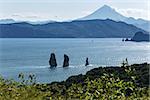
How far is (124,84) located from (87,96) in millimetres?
593

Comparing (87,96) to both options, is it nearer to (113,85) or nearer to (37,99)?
(113,85)

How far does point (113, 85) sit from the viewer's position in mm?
5812

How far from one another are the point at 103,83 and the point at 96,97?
26 centimetres

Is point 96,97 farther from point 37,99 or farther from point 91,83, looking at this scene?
point 37,99

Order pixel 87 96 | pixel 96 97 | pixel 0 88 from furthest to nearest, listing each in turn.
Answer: pixel 0 88, pixel 96 97, pixel 87 96

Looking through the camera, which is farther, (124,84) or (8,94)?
(8,94)

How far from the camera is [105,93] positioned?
5.98 m

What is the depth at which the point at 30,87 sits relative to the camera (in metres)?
6.97

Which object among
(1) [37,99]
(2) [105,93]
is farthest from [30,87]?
(2) [105,93]

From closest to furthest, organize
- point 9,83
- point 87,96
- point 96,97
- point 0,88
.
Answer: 1. point 87,96
2. point 96,97
3. point 0,88
4. point 9,83

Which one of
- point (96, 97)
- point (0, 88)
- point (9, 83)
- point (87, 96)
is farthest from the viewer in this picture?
point (9, 83)

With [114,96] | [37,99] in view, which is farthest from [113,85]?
[37,99]

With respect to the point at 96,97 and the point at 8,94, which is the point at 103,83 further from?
the point at 8,94

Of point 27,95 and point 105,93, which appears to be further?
point 27,95
